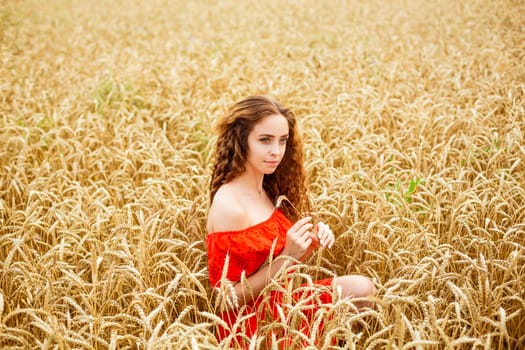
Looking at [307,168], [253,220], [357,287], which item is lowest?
[357,287]

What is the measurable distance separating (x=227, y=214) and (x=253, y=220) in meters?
0.18

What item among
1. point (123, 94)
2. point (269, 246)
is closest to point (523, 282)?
point (269, 246)

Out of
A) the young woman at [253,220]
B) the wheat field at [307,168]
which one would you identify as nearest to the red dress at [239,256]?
the young woman at [253,220]

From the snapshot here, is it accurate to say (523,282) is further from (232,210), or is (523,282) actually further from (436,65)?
(436,65)

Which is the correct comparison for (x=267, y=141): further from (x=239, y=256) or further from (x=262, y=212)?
(x=239, y=256)

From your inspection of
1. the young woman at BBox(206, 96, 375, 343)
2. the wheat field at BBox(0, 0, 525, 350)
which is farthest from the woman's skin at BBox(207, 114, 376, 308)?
the wheat field at BBox(0, 0, 525, 350)

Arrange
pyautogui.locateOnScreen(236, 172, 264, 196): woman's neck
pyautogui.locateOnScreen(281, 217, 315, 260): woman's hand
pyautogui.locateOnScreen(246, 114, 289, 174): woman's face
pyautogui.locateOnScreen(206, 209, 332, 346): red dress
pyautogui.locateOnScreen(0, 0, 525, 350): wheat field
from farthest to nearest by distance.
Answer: pyautogui.locateOnScreen(236, 172, 264, 196): woman's neck < pyautogui.locateOnScreen(246, 114, 289, 174): woman's face < pyautogui.locateOnScreen(206, 209, 332, 346): red dress < pyautogui.locateOnScreen(281, 217, 315, 260): woman's hand < pyautogui.locateOnScreen(0, 0, 525, 350): wheat field

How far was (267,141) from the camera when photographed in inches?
83.6

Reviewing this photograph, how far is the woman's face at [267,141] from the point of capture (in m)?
2.09

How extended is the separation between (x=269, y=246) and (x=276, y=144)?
47 centimetres

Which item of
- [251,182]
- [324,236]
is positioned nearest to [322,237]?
[324,236]

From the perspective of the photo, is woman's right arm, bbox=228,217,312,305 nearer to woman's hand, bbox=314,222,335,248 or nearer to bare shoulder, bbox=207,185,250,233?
woman's hand, bbox=314,222,335,248

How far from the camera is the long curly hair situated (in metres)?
2.13

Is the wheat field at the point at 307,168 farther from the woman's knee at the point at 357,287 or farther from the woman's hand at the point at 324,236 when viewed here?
the woman's hand at the point at 324,236
